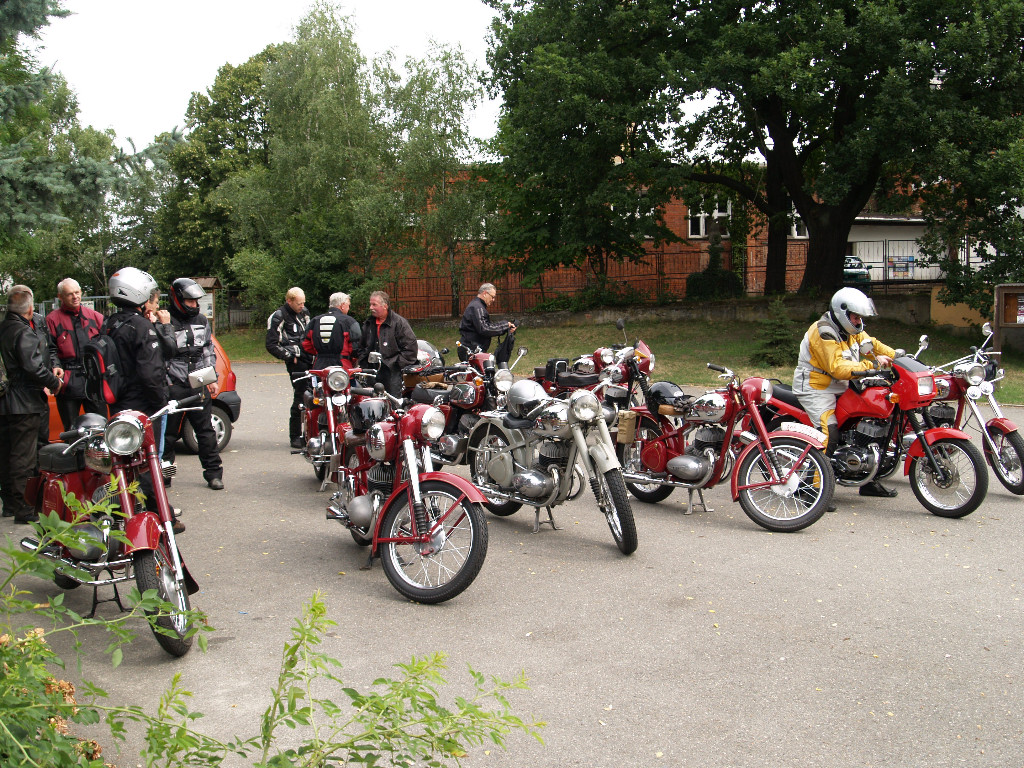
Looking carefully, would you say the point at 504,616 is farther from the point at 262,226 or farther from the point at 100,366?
the point at 262,226

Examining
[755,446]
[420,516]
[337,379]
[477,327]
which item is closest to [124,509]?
[420,516]

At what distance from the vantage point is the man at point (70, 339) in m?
8.14

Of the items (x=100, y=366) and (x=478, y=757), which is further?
(x=100, y=366)

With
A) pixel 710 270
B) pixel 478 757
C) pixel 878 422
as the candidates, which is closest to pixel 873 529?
pixel 878 422

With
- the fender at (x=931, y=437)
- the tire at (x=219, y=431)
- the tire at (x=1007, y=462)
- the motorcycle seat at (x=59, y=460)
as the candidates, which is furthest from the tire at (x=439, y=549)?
the tire at (x=219, y=431)

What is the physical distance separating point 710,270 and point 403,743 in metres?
27.4

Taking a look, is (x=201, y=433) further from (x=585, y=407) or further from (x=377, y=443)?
(x=585, y=407)

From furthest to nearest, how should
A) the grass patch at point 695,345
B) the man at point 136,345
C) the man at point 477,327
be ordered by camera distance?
1. the grass patch at point 695,345
2. the man at point 477,327
3. the man at point 136,345

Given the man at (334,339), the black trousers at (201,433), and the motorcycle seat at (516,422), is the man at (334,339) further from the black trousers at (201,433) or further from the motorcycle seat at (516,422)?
the motorcycle seat at (516,422)

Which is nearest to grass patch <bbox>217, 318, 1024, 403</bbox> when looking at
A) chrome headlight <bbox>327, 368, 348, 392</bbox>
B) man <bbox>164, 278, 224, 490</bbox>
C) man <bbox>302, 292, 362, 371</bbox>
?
man <bbox>302, 292, 362, 371</bbox>

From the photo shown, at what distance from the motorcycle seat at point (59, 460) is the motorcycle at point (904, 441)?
5.44 metres

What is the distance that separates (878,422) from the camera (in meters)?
7.75

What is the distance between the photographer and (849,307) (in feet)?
25.6

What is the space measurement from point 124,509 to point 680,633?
302 centimetres
